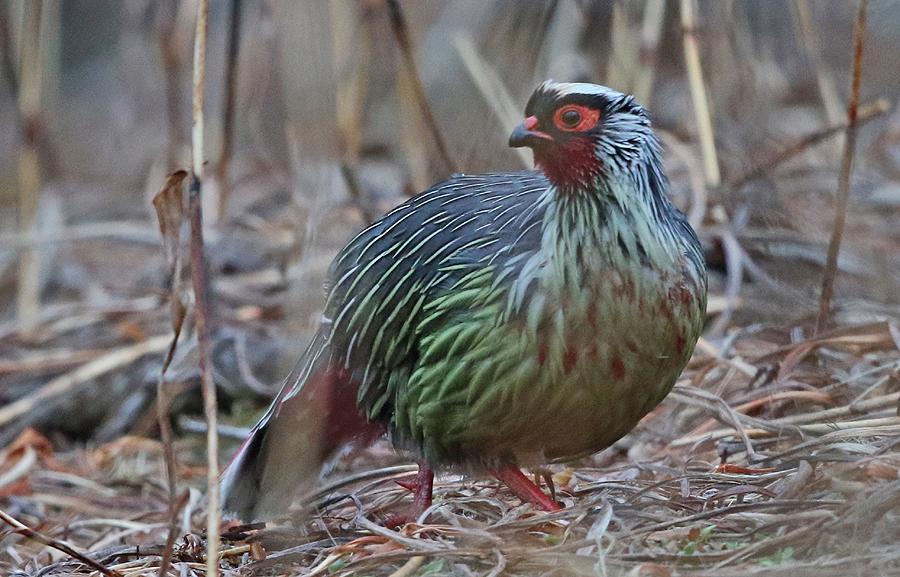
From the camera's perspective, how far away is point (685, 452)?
3830mm

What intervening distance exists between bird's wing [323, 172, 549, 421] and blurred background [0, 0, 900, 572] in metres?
0.13

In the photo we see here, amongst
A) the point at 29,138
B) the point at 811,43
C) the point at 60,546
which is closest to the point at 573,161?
the point at 60,546

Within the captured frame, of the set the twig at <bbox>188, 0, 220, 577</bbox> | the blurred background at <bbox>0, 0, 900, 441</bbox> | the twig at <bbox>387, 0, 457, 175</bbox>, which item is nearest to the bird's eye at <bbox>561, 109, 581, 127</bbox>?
the blurred background at <bbox>0, 0, 900, 441</bbox>

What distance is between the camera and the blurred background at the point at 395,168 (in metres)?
5.05

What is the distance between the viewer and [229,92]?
6.06 m

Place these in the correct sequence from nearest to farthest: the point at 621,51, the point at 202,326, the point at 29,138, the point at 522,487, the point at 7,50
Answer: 1. the point at 202,326
2. the point at 522,487
3. the point at 621,51
4. the point at 29,138
5. the point at 7,50

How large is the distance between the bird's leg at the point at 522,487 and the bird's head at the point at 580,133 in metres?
0.78

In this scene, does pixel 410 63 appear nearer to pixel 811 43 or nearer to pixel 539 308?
pixel 811 43

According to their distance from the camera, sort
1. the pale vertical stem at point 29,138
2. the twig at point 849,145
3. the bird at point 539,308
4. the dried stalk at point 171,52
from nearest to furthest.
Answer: the bird at point 539,308 < the twig at point 849,145 < the pale vertical stem at point 29,138 < the dried stalk at point 171,52

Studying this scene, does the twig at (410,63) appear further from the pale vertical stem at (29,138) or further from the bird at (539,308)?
the pale vertical stem at (29,138)

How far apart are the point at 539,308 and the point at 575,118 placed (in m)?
0.45

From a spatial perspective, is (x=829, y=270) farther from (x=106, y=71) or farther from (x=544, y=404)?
(x=106, y=71)

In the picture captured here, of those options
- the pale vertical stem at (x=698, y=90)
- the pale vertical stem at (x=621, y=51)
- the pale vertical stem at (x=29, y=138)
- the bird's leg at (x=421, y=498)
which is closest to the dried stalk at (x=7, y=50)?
the pale vertical stem at (x=29, y=138)

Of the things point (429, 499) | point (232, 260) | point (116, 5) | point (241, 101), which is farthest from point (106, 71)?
point (429, 499)
